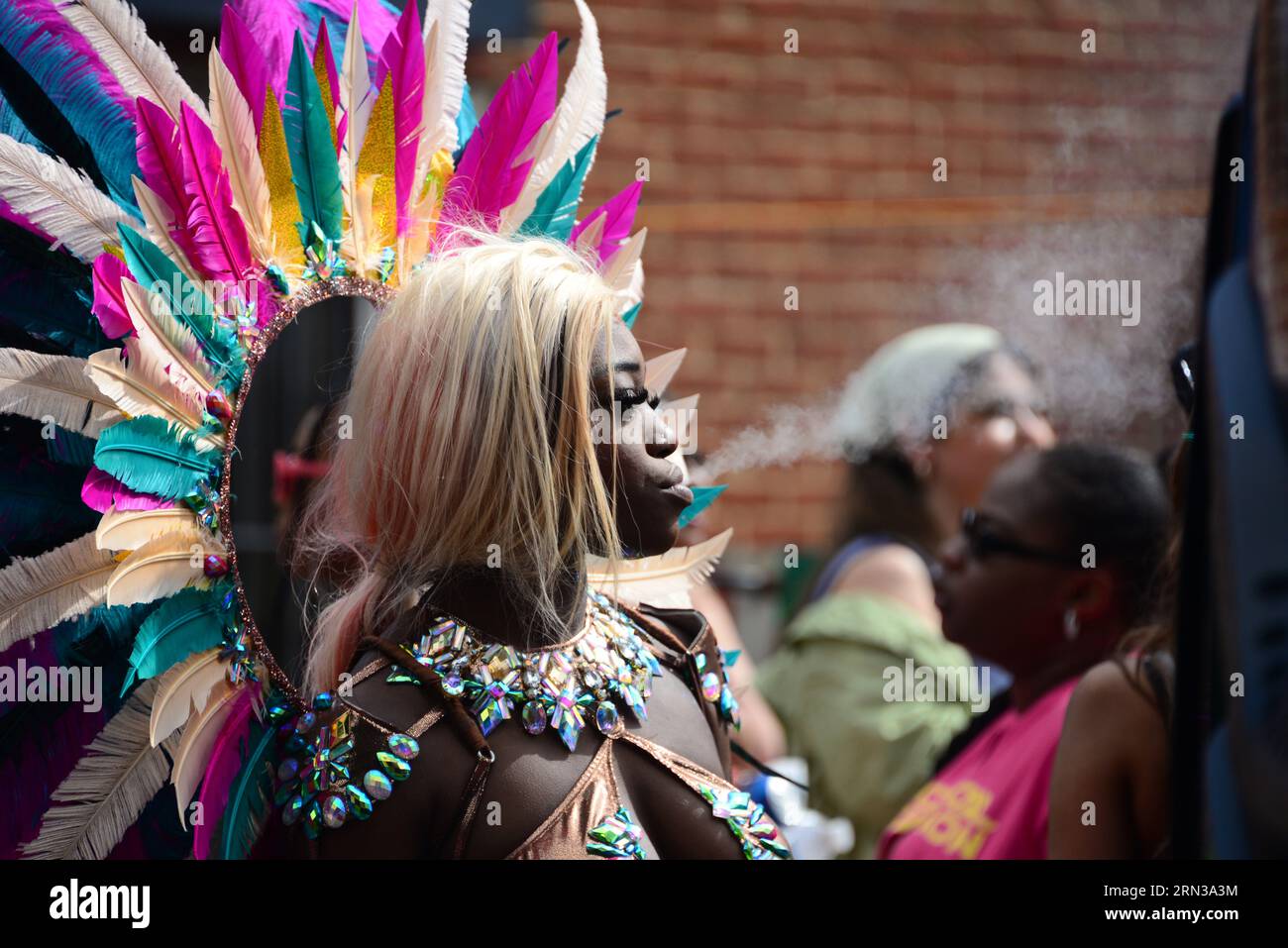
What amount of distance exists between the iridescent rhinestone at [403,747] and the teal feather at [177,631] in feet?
0.99

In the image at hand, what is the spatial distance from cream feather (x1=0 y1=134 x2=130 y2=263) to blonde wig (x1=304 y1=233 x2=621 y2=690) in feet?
1.24

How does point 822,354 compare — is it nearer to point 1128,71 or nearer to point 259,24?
point 1128,71

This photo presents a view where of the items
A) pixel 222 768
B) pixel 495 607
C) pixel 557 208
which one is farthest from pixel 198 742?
pixel 557 208

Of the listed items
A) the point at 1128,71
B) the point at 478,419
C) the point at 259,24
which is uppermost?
the point at 1128,71

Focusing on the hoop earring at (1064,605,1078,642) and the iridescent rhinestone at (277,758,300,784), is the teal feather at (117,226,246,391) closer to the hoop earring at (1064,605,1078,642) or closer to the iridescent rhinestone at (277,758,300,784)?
the iridescent rhinestone at (277,758,300,784)

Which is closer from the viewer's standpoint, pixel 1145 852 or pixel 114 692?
pixel 114 692

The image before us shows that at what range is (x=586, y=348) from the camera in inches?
65.3

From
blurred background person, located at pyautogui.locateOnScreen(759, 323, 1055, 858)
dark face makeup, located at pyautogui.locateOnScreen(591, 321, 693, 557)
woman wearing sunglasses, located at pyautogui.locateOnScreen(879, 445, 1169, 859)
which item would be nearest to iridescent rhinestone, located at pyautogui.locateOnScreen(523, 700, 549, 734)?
dark face makeup, located at pyautogui.locateOnScreen(591, 321, 693, 557)

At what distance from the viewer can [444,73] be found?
1907 mm

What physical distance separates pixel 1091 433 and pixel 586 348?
3.40 meters

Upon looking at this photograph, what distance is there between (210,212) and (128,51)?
271mm

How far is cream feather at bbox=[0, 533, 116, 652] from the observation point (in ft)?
5.54

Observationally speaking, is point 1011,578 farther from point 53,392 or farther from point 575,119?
point 53,392
